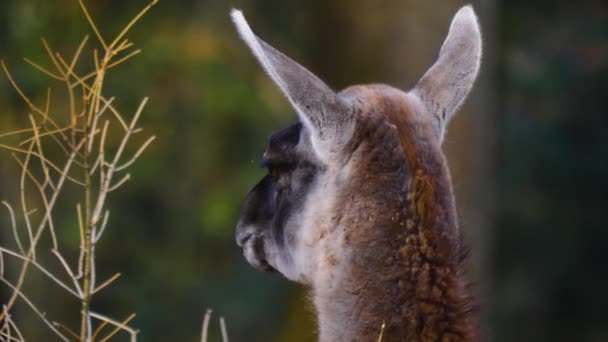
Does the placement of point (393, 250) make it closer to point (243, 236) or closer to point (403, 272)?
point (403, 272)

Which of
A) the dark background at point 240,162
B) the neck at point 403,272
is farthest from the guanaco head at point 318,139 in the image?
the dark background at point 240,162

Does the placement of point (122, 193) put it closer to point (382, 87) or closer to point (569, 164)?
point (569, 164)

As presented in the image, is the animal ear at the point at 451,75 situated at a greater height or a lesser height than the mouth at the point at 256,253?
greater

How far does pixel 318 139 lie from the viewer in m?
4.86

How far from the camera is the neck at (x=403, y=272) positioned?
463cm

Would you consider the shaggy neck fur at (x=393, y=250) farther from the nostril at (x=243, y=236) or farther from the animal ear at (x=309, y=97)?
the nostril at (x=243, y=236)

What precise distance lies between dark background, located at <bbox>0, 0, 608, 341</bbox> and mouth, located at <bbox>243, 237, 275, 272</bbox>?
27.2ft

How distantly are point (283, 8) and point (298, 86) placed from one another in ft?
42.2

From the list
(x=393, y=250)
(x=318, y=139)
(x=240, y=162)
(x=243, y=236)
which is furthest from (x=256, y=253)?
(x=240, y=162)

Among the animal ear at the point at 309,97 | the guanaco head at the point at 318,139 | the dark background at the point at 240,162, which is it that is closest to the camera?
the animal ear at the point at 309,97

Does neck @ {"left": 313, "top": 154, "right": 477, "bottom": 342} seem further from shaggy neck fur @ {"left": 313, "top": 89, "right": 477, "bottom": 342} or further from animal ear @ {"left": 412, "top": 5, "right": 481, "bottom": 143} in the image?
animal ear @ {"left": 412, "top": 5, "right": 481, "bottom": 143}

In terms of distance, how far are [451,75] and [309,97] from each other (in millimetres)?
1085

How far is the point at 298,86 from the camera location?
4.64 meters

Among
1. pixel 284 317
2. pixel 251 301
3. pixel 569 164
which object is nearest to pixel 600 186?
pixel 569 164
